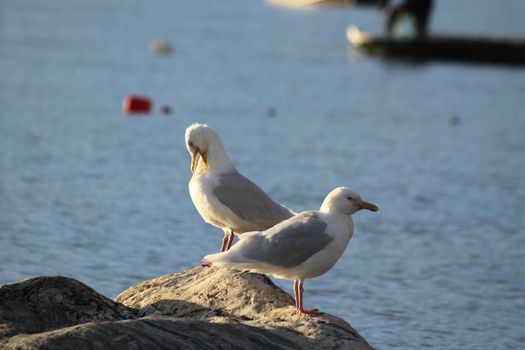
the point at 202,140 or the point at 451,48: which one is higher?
the point at 451,48

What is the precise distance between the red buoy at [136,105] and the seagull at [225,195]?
16814mm

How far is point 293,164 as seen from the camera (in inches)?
880

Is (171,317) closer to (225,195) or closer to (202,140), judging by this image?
(225,195)

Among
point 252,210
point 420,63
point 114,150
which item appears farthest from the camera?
point 420,63

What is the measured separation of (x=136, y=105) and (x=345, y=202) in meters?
18.9

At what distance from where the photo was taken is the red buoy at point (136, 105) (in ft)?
90.4

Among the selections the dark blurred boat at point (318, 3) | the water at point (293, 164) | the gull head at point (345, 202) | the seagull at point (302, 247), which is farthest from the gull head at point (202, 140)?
the dark blurred boat at point (318, 3)

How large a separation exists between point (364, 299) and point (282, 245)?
4.63 metres

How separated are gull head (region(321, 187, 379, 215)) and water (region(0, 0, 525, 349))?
302cm

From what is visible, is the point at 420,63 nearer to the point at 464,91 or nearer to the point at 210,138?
the point at 464,91

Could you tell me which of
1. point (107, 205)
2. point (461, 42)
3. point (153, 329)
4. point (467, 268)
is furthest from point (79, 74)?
point (153, 329)

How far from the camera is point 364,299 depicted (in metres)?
13.8

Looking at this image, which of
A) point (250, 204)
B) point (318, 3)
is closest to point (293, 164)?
point (250, 204)

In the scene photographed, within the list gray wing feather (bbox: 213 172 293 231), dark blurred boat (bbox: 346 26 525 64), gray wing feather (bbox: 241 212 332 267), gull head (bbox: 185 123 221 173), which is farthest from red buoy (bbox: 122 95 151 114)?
gray wing feather (bbox: 241 212 332 267)
